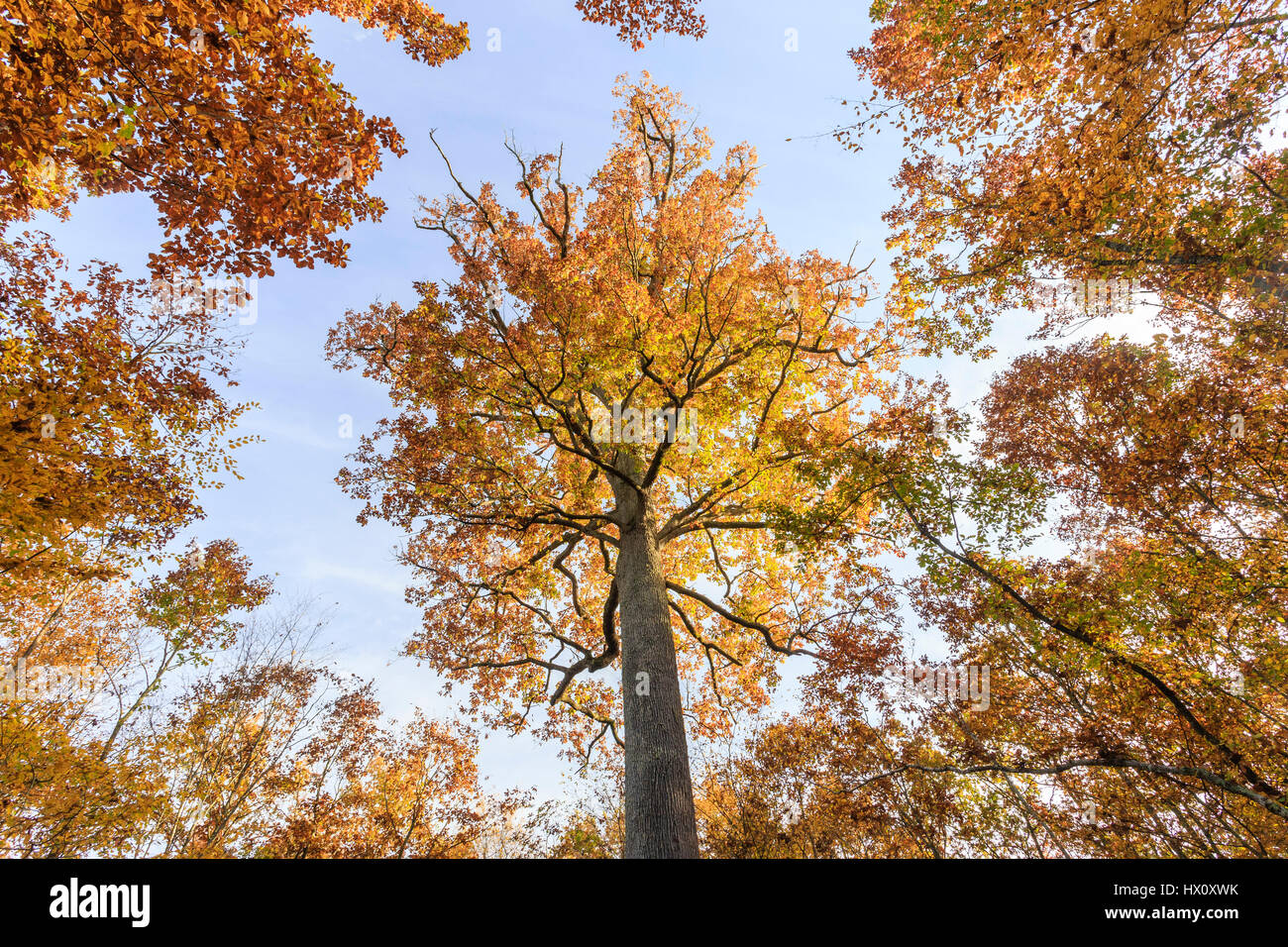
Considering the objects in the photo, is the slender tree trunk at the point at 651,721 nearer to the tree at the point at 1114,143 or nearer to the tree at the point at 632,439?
the tree at the point at 632,439

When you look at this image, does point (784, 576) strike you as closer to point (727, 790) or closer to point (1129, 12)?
point (727, 790)

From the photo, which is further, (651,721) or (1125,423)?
(1125,423)

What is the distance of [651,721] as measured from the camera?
643 cm

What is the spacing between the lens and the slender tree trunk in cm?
570

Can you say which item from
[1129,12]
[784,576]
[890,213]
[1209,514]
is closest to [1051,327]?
[890,213]

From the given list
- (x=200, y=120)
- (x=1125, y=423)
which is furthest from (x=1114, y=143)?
(x=200, y=120)

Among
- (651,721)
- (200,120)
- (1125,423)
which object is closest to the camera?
(200,120)

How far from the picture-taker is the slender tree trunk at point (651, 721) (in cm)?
570

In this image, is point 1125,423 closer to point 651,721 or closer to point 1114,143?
point 1114,143

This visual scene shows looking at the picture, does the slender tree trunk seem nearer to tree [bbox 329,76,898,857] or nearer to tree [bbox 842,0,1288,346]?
tree [bbox 329,76,898,857]

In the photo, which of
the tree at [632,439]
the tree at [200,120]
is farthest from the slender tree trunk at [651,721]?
the tree at [200,120]

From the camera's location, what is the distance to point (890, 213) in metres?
9.52

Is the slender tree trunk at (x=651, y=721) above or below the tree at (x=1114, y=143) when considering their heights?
below

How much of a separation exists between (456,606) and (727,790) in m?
8.62
